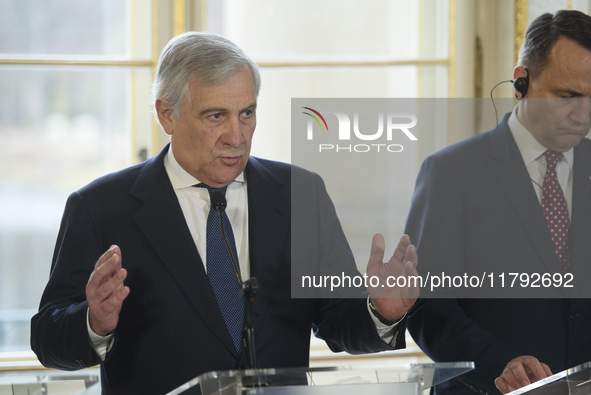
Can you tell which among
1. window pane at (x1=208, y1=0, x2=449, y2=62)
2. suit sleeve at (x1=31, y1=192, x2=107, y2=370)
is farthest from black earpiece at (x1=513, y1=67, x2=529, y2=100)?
window pane at (x1=208, y1=0, x2=449, y2=62)

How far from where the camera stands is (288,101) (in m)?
2.91

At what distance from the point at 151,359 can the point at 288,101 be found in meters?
1.71

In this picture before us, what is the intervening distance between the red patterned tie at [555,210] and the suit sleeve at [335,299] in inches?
21.8

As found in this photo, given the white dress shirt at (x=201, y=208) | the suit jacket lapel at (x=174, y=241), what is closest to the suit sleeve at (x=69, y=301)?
the suit jacket lapel at (x=174, y=241)

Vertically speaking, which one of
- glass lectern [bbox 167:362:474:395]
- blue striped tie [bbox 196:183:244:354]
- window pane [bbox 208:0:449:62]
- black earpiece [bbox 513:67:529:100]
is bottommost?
glass lectern [bbox 167:362:474:395]

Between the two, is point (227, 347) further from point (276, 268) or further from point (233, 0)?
point (233, 0)

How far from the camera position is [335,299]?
64.7 inches

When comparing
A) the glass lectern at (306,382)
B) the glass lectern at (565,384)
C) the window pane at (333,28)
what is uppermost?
the window pane at (333,28)

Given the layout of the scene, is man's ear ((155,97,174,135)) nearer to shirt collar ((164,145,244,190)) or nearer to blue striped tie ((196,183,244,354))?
shirt collar ((164,145,244,190))

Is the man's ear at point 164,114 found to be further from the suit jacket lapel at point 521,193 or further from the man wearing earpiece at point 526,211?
the suit jacket lapel at point 521,193

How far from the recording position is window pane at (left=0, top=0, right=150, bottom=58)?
279cm

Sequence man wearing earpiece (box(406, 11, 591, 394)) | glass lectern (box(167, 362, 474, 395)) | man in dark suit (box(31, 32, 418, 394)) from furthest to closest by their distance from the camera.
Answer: man wearing earpiece (box(406, 11, 591, 394)), man in dark suit (box(31, 32, 418, 394)), glass lectern (box(167, 362, 474, 395))

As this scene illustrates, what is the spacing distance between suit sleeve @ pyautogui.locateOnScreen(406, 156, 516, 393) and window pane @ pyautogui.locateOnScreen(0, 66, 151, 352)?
171 cm

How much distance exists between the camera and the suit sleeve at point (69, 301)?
140 centimetres
